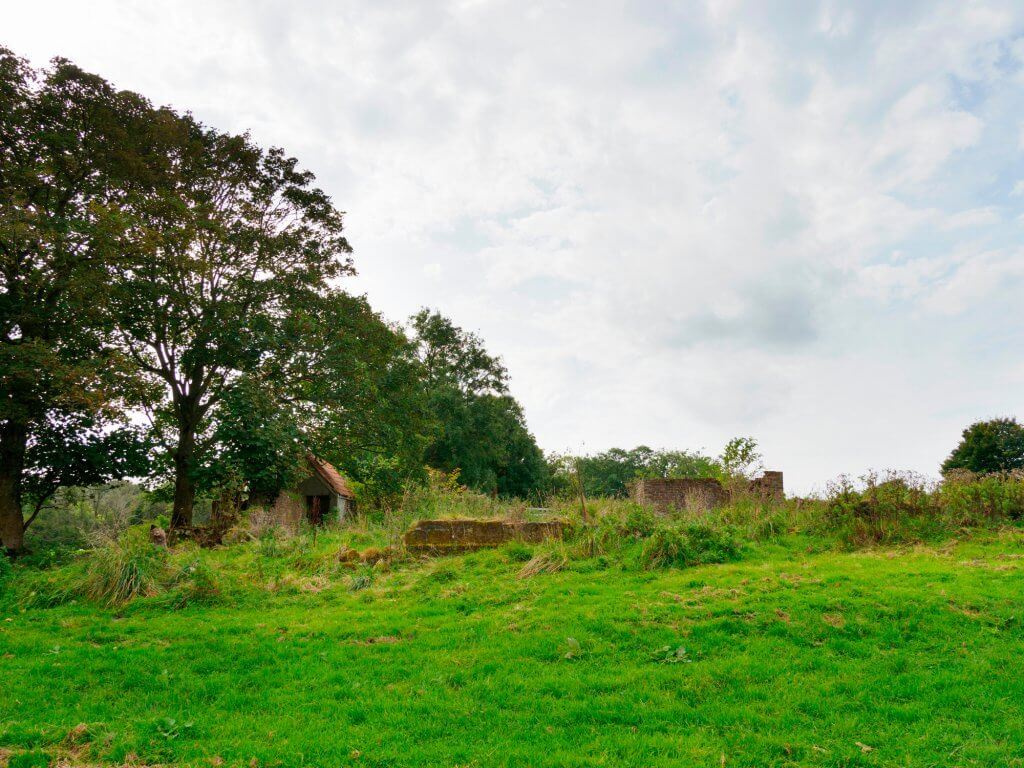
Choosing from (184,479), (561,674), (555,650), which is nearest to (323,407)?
(184,479)

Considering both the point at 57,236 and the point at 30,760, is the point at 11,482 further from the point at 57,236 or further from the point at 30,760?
the point at 30,760

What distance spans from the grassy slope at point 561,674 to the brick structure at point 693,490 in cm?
607

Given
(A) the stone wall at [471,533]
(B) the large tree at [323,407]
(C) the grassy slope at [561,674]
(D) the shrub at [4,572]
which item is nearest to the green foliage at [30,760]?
(C) the grassy slope at [561,674]

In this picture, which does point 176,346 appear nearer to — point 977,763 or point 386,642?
point 386,642

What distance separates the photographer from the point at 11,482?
1562cm

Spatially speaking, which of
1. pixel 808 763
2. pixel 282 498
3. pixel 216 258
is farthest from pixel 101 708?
pixel 282 498

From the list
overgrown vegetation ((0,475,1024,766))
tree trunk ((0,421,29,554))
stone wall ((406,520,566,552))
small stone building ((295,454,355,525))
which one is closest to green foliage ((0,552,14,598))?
overgrown vegetation ((0,475,1024,766))

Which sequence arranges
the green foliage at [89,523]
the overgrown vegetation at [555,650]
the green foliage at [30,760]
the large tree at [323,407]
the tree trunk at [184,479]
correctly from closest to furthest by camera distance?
the green foliage at [30,760]
the overgrown vegetation at [555,650]
the green foliage at [89,523]
the large tree at [323,407]
the tree trunk at [184,479]

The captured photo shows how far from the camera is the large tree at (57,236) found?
45.5 feet

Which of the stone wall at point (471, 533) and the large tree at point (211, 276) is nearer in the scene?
the stone wall at point (471, 533)

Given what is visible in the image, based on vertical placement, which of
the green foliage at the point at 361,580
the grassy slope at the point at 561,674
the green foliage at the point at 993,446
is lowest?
the grassy slope at the point at 561,674

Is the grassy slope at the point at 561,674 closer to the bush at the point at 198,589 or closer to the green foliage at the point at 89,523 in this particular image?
the bush at the point at 198,589

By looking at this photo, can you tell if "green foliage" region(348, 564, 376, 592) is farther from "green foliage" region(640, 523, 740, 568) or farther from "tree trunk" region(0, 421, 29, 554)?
"tree trunk" region(0, 421, 29, 554)

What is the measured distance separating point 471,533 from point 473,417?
29.5 m
